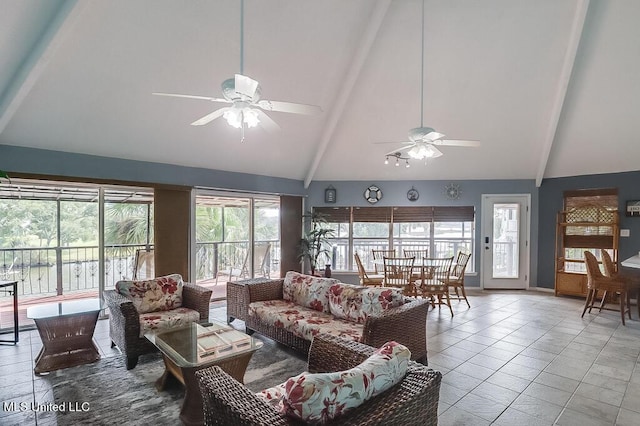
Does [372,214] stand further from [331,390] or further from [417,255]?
[331,390]

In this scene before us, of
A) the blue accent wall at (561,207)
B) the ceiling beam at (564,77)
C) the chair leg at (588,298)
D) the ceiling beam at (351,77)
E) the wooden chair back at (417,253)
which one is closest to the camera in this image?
the ceiling beam at (564,77)

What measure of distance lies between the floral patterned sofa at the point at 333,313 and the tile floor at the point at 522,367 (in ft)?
1.89

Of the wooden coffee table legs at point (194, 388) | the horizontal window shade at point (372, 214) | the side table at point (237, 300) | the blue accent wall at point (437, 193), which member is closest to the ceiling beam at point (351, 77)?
the blue accent wall at point (437, 193)

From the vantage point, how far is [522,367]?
10.6ft

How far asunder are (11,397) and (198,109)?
349 centimetres

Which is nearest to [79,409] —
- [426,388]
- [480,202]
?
[426,388]

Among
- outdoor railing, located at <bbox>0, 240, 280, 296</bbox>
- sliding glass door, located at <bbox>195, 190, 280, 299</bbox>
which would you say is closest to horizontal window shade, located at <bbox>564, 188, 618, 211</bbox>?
sliding glass door, located at <bbox>195, 190, 280, 299</bbox>

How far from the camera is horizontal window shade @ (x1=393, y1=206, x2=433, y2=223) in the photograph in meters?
6.96

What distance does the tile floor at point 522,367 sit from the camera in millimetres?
2482

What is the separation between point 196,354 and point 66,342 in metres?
1.78

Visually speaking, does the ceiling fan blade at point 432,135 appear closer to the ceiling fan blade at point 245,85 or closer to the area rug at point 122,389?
the ceiling fan blade at point 245,85

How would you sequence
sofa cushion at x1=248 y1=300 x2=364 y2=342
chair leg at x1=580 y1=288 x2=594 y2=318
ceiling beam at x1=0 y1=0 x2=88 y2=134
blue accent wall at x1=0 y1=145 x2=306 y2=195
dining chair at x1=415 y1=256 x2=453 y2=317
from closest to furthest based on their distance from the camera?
ceiling beam at x1=0 y1=0 x2=88 y2=134 → sofa cushion at x1=248 y1=300 x2=364 y2=342 → blue accent wall at x1=0 y1=145 x2=306 y2=195 → chair leg at x1=580 y1=288 x2=594 y2=318 → dining chair at x1=415 y1=256 x2=453 y2=317

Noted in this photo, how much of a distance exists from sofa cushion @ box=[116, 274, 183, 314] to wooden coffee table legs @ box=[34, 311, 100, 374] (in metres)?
0.35

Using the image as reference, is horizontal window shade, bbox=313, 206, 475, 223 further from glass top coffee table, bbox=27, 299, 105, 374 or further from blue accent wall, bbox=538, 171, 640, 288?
glass top coffee table, bbox=27, 299, 105, 374
